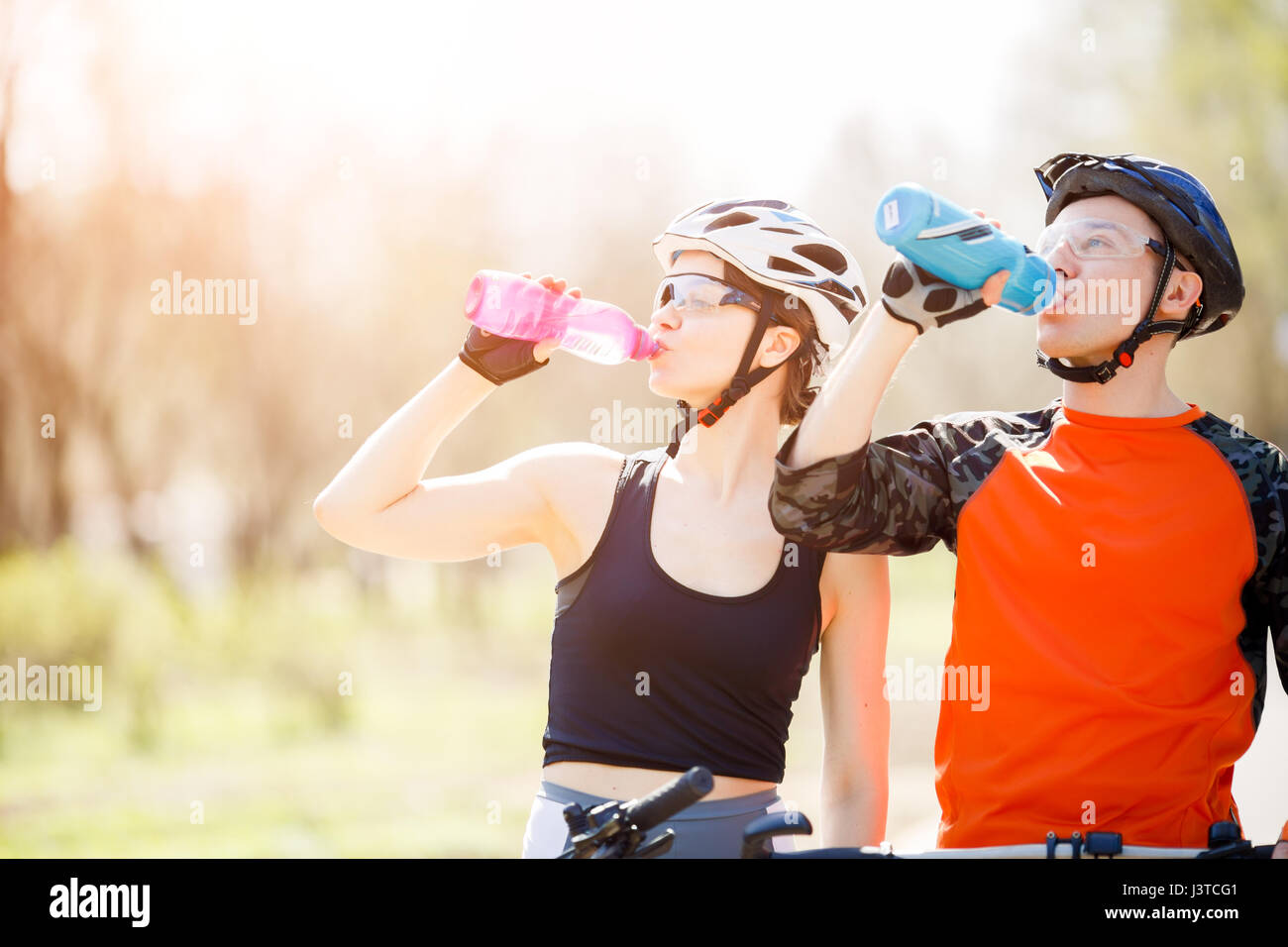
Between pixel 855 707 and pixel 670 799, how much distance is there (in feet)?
3.42

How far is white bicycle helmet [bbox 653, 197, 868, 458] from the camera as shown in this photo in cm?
328

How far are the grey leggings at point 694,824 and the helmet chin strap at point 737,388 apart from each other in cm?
91

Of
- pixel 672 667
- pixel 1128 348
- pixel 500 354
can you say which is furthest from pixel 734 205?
pixel 672 667

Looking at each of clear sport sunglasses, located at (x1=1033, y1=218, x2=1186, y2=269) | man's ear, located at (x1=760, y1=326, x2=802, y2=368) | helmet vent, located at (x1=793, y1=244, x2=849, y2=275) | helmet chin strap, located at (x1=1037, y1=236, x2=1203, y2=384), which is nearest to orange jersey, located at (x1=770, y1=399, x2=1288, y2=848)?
helmet chin strap, located at (x1=1037, y1=236, x2=1203, y2=384)

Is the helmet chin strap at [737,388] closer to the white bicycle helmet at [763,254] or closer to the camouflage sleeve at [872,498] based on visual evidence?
the white bicycle helmet at [763,254]

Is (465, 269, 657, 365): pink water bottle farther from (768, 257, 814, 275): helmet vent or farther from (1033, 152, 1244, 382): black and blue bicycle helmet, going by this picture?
(1033, 152, 1244, 382): black and blue bicycle helmet

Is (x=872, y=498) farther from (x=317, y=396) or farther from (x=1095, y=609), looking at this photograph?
(x=317, y=396)

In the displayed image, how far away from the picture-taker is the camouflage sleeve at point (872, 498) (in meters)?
2.67

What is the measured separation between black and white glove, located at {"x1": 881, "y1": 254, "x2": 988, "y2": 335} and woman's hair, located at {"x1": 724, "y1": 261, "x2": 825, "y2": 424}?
0.78 meters

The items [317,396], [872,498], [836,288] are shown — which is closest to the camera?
[872,498]

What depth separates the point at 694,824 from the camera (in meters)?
2.94

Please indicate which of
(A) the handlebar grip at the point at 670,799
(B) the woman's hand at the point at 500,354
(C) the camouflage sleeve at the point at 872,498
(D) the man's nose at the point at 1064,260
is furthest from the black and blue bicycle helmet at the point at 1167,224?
(A) the handlebar grip at the point at 670,799
